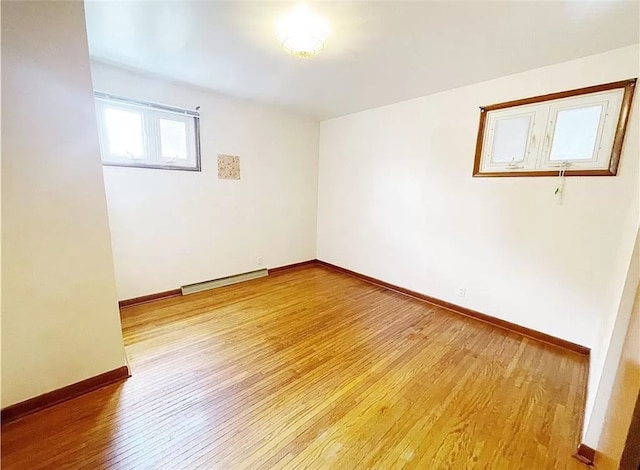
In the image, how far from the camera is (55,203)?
1.45 meters

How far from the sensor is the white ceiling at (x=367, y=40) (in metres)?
1.60

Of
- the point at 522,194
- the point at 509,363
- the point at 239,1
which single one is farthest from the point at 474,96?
the point at 509,363

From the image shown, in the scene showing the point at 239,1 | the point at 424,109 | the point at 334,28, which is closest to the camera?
the point at 239,1

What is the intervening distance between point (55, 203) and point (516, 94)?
357 centimetres

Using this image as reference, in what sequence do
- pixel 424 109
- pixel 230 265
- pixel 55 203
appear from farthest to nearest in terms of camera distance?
pixel 230 265 < pixel 424 109 < pixel 55 203

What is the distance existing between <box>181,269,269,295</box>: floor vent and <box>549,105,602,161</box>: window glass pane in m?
3.59

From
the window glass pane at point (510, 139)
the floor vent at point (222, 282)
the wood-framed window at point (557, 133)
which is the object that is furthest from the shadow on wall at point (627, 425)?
the floor vent at point (222, 282)

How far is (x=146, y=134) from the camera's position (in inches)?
111

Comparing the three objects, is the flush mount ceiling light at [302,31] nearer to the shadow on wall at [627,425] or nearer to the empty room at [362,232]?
the empty room at [362,232]

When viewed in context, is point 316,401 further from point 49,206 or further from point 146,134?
point 146,134

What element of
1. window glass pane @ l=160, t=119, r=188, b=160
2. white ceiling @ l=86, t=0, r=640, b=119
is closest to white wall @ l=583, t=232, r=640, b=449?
white ceiling @ l=86, t=0, r=640, b=119

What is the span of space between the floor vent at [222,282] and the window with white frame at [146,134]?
4.73 feet

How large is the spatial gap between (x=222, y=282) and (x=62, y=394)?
2012 mm

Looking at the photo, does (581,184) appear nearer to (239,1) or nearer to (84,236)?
(239,1)
